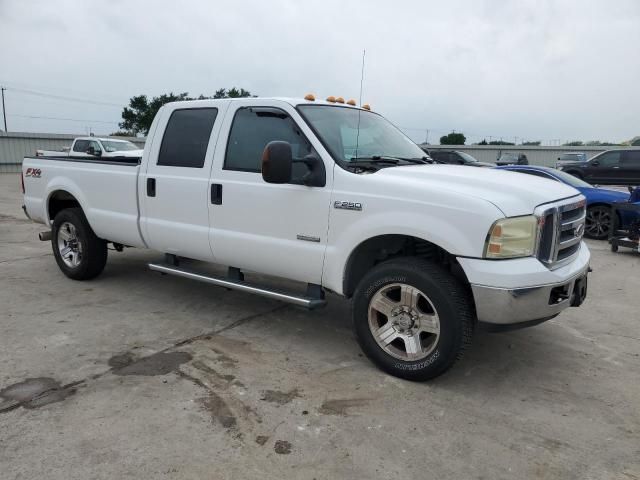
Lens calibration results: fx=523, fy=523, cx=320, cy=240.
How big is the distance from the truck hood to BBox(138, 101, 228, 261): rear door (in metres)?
1.76

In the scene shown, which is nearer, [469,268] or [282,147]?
[469,268]

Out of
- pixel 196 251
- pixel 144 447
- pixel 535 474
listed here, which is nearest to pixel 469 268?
pixel 535 474

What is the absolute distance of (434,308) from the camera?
11.5 ft

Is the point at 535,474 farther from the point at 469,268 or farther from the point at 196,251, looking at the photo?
the point at 196,251

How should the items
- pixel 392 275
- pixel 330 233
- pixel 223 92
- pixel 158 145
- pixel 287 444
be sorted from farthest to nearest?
pixel 223 92 → pixel 158 145 → pixel 330 233 → pixel 392 275 → pixel 287 444

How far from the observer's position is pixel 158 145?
517 centimetres

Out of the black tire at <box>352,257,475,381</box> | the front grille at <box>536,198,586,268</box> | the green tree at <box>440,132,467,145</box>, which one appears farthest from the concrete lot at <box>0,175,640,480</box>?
the green tree at <box>440,132,467,145</box>

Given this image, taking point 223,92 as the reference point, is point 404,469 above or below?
below

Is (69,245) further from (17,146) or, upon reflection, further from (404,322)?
(17,146)

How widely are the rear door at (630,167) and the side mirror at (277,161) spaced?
17066mm

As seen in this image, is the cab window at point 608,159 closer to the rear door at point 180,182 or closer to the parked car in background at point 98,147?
the parked car in background at point 98,147

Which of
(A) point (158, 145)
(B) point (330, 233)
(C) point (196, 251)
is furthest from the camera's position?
(A) point (158, 145)

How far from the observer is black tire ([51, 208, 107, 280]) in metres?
5.96

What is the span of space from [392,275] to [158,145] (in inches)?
112
